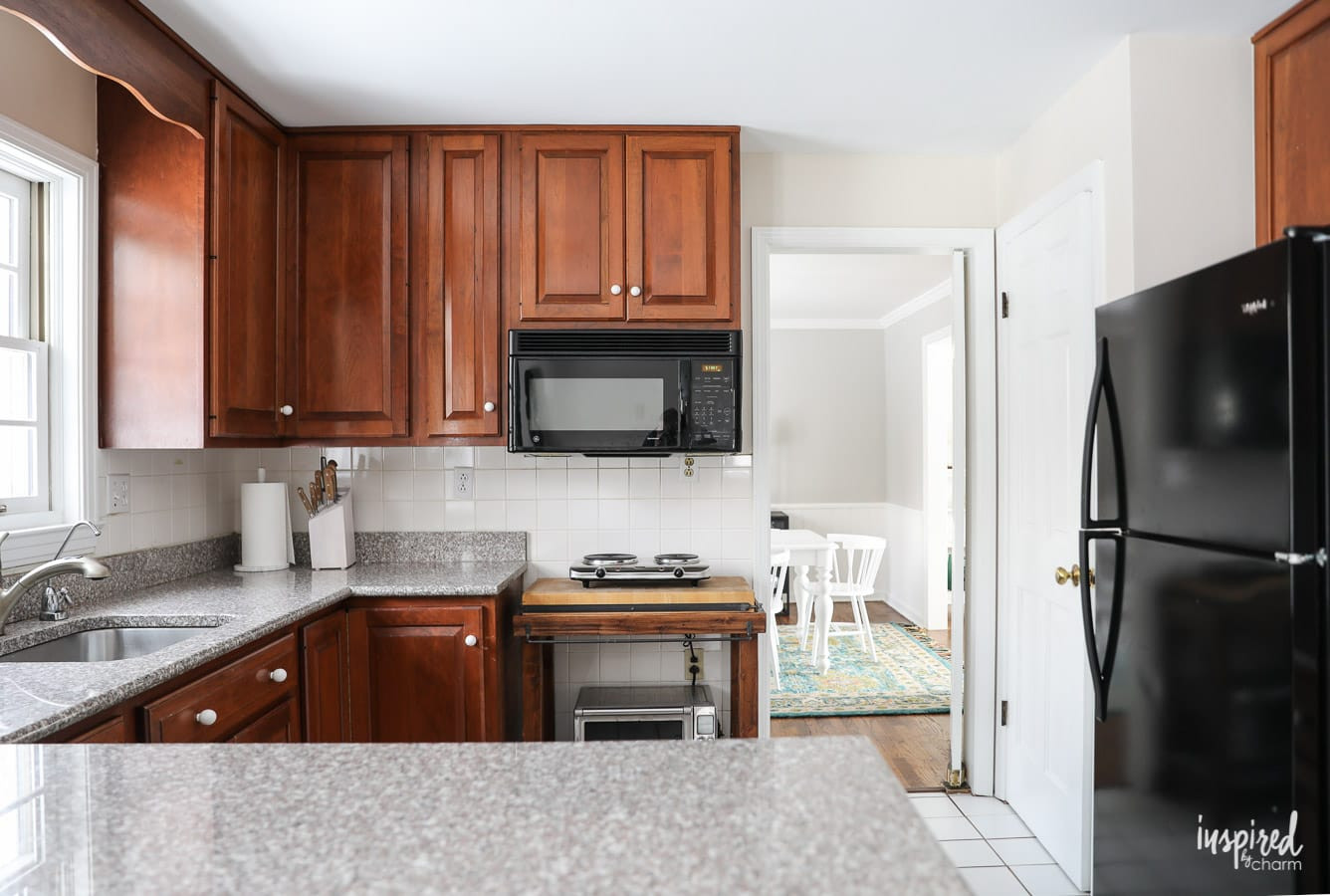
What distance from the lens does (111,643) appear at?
2129mm

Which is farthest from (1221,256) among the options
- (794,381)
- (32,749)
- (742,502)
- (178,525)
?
(794,381)

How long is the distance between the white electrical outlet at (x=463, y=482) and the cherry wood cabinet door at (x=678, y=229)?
862 mm

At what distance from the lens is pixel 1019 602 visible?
2861mm

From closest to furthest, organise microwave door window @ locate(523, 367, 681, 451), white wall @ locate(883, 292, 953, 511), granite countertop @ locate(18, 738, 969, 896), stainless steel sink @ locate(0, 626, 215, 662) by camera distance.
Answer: granite countertop @ locate(18, 738, 969, 896) → stainless steel sink @ locate(0, 626, 215, 662) → microwave door window @ locate(523, 367, 681, 451) → white wall @ locate(883, 292, 953, 511)

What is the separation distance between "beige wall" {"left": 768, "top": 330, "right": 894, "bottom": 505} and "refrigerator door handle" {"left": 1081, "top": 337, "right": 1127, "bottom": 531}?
4927 mm

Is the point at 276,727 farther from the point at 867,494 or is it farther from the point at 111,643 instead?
the point at 867,494

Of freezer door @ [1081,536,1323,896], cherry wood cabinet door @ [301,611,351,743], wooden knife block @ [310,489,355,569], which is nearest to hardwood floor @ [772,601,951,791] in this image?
freezer door @ [1081,536,1323,896]

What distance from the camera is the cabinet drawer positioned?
5.51 feet

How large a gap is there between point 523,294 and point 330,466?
955mm

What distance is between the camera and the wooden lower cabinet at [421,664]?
8.43 ft

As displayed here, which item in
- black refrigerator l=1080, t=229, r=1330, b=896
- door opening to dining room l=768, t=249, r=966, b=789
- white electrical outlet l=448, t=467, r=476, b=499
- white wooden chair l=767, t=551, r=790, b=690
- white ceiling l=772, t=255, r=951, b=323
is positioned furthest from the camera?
white ceiling l=772, t=255, r=951, b=323

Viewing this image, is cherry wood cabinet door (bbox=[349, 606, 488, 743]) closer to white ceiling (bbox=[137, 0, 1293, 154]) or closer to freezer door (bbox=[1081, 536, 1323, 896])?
white ceiling (bbox=[137, 0, 1293, 154])

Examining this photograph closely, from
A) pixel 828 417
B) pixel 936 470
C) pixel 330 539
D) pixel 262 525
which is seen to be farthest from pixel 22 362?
pixel 828 417

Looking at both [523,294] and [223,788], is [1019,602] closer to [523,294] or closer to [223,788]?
[523,294]
